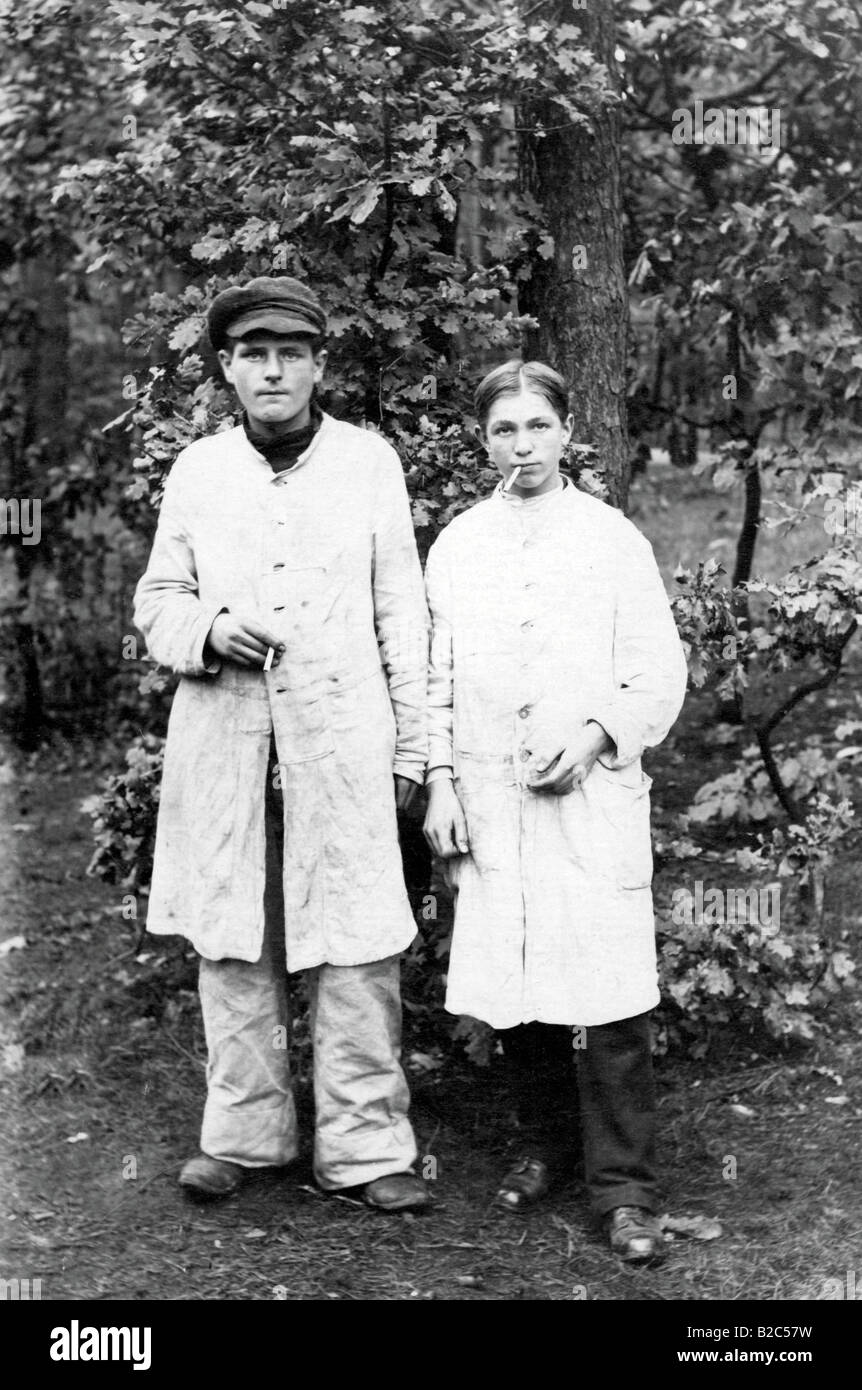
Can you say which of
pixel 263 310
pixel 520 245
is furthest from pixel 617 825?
pixel 520 245

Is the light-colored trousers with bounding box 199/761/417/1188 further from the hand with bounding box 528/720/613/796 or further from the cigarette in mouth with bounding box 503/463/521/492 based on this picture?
the cigarette in mouth with bounding box 503/463/521/492

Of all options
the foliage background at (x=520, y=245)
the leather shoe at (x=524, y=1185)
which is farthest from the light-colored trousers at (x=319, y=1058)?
the foliage background at (x=520, y=245)

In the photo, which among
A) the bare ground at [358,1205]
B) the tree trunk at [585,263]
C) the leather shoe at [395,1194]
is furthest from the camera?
the tree trunk at [585,263]

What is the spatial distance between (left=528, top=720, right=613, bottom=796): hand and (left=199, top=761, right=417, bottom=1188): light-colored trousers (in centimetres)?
65

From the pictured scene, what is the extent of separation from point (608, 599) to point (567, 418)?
1.61ft

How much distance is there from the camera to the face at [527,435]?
3.58 metres

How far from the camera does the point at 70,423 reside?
8820 millimetres

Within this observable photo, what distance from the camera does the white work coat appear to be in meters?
3.62

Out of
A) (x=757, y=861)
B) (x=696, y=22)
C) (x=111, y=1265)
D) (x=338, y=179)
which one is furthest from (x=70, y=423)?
(x=111, y=1265)

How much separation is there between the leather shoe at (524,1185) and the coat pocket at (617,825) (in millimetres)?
877

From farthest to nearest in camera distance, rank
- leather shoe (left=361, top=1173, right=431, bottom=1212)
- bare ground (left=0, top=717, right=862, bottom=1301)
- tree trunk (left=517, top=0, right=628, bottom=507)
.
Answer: tree trunk (left=517, top=0, right=628, bottom=507)
leather shoe (left=361, top=1173, right=431, bottom=1212)
bare ground (left=0, top=717, right=862, bottom=1301)

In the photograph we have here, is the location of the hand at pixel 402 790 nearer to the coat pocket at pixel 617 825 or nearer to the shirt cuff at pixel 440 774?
the shirt cuff at pixel 440 774

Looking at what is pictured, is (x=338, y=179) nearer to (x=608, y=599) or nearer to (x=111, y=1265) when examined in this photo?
(x=608, y=599)

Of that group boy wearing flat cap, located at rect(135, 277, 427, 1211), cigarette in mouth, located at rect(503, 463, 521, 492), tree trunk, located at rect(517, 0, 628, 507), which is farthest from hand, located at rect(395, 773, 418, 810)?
tree trunk, located at rect(517, 0, 628, 507)
